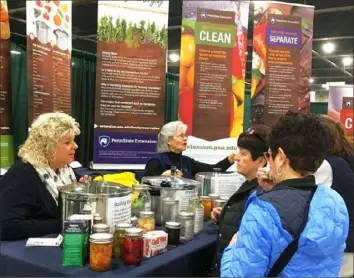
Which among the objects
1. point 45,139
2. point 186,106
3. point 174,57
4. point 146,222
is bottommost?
point 146,222

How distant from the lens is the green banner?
2947 mm

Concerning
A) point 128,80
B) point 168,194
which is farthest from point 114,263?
point 128,80

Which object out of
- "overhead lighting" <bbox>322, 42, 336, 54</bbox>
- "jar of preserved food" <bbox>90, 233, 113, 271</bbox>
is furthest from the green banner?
"overhead lighting" <bbox>322, 42, 336, 54</bbox>

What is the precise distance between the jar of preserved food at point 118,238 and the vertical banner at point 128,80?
6.62ft

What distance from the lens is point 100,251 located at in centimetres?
133

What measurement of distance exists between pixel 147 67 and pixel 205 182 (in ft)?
4.87

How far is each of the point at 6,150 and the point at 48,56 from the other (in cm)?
80

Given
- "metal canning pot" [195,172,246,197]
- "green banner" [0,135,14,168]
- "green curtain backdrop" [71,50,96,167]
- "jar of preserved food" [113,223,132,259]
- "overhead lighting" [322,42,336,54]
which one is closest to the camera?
"jar of preserved food" [113,223,132,259]

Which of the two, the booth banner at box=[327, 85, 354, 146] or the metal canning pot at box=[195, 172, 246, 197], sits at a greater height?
the booth banner at box=[327, 85, 354, 146]

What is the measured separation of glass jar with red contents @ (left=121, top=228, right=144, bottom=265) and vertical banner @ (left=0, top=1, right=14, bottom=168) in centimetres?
191

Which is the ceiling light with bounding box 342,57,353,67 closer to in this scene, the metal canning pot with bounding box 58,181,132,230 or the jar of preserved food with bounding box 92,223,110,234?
the metal canning pot with bounding box 58,181,132,230

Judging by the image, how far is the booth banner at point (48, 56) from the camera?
112 inches

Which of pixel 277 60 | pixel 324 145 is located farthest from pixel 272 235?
pixel 277 60

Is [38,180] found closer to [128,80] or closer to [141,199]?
[141,199]
